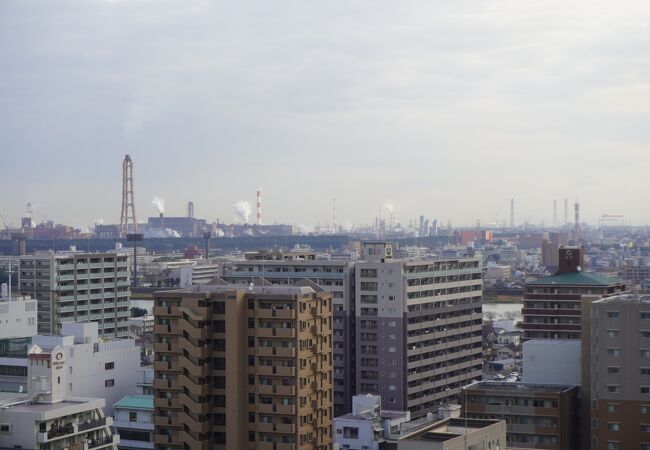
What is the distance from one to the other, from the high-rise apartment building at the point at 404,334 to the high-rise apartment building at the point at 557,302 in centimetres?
137

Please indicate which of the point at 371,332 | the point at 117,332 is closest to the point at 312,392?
the point at 371,332

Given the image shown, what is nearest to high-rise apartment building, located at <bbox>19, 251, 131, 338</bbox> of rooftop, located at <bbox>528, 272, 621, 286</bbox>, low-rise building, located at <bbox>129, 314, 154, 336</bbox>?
low-rise building, located at <bbox>129, 314, 154, 336</bbox>

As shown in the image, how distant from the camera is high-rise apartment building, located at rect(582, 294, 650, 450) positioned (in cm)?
837

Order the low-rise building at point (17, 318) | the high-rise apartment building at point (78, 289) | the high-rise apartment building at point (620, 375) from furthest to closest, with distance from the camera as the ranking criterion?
the high-rise apartment building at point (78, 289) → the low-rise building at point (17, 318) → the high-rise apartment building at point (620, 375)

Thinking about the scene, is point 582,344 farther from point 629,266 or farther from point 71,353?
point 629,266

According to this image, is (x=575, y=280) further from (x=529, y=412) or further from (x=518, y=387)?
(x=529, y=412)

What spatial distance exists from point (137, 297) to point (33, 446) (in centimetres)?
2496

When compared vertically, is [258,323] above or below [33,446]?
above

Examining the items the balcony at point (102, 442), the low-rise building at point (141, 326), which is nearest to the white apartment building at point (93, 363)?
the balcony at point (102, 442)

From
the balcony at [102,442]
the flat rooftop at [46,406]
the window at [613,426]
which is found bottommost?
the window at [613,426]

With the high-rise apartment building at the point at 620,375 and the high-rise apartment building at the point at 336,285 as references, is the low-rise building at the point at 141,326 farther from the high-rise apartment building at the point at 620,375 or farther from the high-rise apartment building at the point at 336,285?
the high-rise apartment building at the point at 620,375

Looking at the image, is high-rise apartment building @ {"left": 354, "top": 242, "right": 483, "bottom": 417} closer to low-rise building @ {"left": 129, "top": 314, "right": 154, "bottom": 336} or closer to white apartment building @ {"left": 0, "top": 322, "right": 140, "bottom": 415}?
white apartment building @ {"left": 0, "top": 322, "right": 140, "bottom": 415}

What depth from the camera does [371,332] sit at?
1237 centimetres

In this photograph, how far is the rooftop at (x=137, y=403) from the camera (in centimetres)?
880
